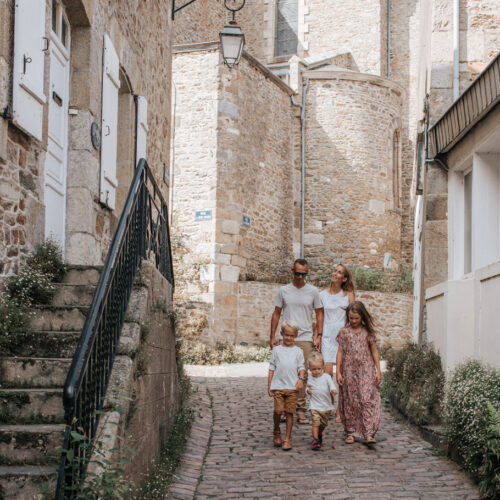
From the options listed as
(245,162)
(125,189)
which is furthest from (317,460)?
(245,162)

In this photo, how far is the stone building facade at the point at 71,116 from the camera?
551 centimetres

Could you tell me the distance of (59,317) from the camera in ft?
17.4

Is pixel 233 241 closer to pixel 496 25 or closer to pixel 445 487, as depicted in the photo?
pixel 496 25

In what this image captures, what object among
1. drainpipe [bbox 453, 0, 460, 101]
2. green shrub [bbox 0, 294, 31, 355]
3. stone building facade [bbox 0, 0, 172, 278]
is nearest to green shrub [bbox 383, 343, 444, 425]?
drainpipe [bbox 453, 0, 460, 101]

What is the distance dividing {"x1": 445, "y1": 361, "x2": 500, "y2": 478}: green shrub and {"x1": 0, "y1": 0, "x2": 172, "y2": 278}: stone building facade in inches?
143

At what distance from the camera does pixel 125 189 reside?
29.7ft

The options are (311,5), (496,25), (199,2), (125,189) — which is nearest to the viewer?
(496,25)

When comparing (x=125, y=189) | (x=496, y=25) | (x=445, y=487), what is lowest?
(x=445, y=487)

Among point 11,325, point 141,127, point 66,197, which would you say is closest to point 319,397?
point 11,325

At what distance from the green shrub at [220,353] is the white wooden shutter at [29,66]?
8992 millimetres

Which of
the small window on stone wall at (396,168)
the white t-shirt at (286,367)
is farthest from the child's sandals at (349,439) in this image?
the small window on stone wall at (396,168)

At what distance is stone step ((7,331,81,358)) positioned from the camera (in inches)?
195

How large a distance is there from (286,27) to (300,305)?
2115 cm

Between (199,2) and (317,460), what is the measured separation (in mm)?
19312
